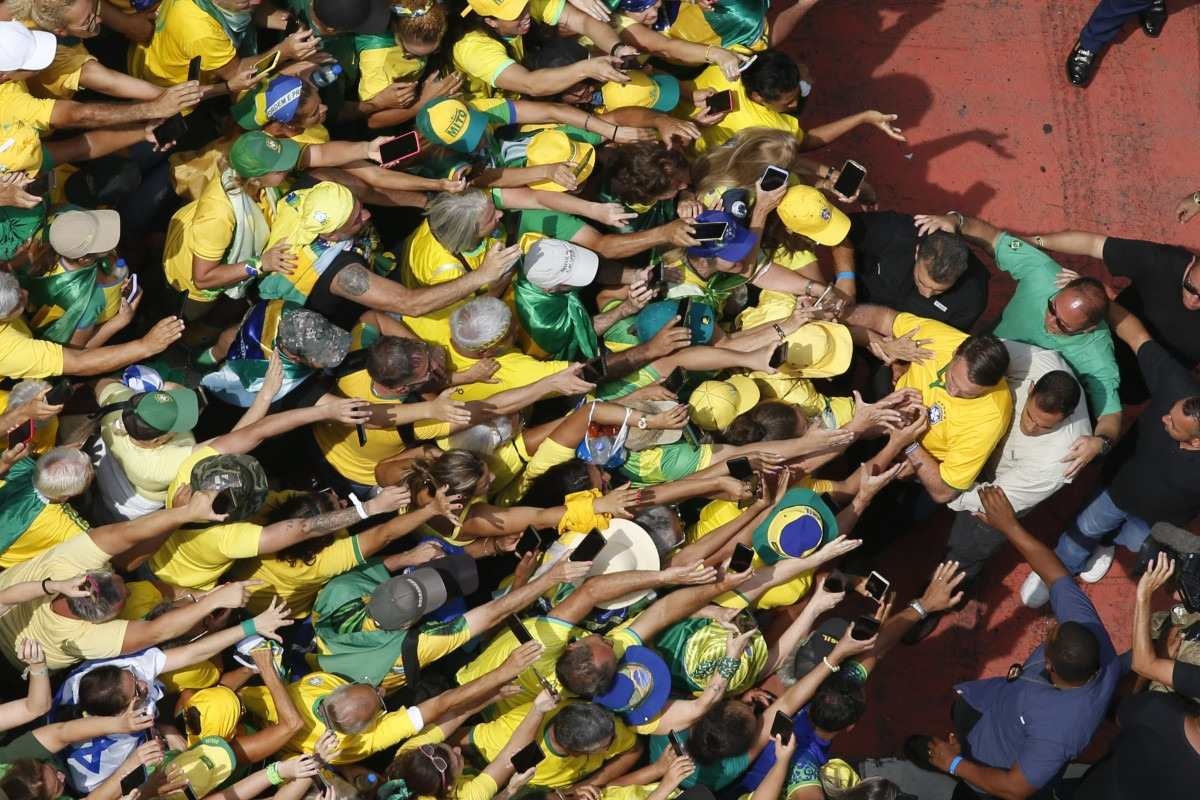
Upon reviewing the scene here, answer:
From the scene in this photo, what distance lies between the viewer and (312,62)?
291 inches

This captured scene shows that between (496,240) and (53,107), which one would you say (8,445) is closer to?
(53,107)

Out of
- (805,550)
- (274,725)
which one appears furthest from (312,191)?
(805,550)

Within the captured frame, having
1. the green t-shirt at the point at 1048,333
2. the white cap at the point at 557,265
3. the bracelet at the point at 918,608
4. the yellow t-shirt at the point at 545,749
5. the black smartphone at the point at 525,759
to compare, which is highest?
the white cap at the point at 557,265

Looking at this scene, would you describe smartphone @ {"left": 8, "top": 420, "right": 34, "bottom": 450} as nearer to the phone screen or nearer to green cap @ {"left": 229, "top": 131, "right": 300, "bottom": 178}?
green cap @ {"left": 229, "top": 131, "right": 300, "bottom": 178}

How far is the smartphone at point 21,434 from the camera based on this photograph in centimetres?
626

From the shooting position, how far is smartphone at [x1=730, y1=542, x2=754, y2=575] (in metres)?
6.64

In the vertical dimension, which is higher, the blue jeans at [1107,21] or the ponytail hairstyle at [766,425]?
the blue jeans at [1107,21]

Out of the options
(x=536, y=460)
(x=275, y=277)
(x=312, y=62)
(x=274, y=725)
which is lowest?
(x=274, y=725)

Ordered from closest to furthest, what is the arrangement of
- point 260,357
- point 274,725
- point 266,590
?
point 274,725 → point 266,590 → point 260,357

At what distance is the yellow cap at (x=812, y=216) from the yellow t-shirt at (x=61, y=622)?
13.3 ft

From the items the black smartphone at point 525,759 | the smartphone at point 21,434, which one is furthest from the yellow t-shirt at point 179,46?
the black smartphone at point 525,759

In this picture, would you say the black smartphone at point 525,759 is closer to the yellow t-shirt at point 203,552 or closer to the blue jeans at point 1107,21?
the yellow t-shirt at point 203,552

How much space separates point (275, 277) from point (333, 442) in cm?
92

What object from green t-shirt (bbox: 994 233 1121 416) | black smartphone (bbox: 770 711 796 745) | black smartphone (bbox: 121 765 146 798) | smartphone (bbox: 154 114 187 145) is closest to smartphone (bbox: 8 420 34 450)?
black smartphone (bbox: 121 765 146 798)
